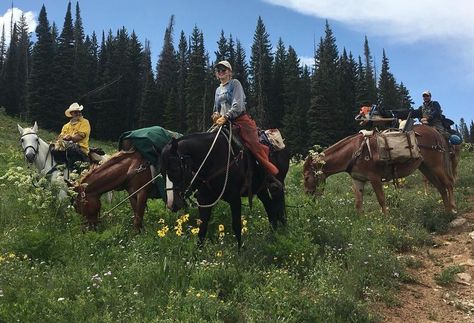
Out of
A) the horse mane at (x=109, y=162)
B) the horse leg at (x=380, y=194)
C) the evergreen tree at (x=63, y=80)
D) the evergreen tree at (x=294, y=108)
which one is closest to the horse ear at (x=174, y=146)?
the horse mane at (x=109, y=162)

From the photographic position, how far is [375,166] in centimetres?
1100

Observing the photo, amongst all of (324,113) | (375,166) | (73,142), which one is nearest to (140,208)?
(73,142)

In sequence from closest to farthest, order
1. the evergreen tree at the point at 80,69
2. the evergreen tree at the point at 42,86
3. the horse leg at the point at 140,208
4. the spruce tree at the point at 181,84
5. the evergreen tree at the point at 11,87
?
1. the horse leg at the point at 140,208
2. the evergreen tree at the point at 42,86
3. the spruce tree at the point at 181,84
4. the evergreen tree at the point at 80,69
5. the evergreen tree at the point at 11,87

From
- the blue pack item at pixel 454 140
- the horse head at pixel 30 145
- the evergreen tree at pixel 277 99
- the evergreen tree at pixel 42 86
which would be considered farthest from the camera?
the evergreen tree at pixel 277 99

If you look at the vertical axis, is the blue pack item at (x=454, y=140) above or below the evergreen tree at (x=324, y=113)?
below

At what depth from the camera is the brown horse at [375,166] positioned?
434 inches

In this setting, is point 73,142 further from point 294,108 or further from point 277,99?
point 277,99

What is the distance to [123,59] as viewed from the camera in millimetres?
80062

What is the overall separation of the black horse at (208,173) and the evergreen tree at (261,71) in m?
63.9

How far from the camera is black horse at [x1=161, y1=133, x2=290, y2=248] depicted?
654cm

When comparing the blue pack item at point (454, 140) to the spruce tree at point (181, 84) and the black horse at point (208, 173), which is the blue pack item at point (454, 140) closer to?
the black horse at point (208, 173)

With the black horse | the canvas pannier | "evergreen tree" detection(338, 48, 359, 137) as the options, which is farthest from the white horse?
"evergreen tree" detection(338, 48, 359, 137)

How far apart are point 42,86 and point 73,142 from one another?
61.3 metres

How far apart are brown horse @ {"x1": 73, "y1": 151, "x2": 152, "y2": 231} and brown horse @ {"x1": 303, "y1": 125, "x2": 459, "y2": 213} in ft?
14.4
